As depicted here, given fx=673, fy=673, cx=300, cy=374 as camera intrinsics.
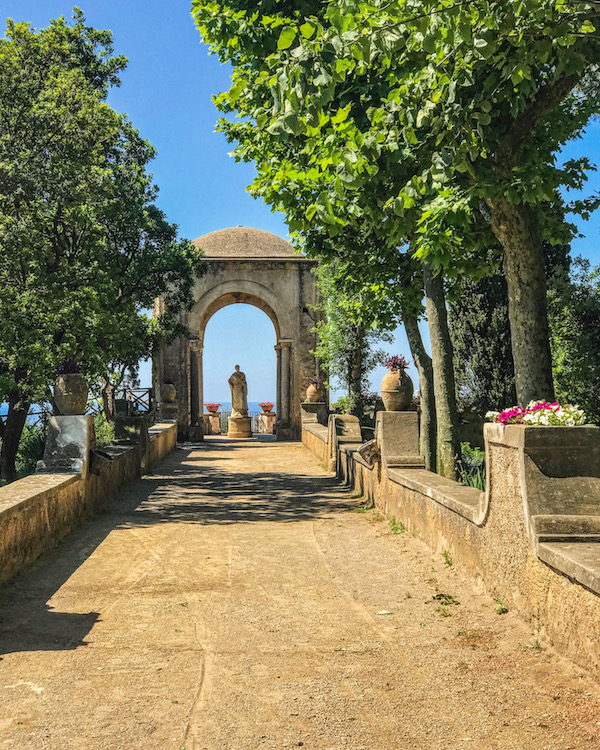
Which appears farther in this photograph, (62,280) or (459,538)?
(62,280)

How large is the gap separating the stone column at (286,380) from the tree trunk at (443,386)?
49.0 ft

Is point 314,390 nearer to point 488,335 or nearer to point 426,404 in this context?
point 488,335

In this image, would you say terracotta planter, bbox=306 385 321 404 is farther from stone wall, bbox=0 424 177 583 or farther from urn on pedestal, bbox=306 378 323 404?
stone wall, bbox=0 424 177 583


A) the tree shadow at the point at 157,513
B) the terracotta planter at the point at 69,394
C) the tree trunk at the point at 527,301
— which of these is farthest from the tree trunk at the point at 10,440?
the tree trunk at the point at 527,301

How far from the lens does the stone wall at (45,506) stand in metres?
5.47

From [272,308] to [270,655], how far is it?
21434 millimetres

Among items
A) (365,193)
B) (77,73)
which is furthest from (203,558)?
(77,73)

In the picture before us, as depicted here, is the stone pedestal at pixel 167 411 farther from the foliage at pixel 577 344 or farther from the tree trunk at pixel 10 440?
the foliage at pixel 577 344

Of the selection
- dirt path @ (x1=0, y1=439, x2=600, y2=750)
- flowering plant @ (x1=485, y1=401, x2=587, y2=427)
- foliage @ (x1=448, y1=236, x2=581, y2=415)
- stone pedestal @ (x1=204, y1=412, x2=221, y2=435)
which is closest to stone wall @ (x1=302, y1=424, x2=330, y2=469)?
foliage @ (x1=448, y1=236, x2=581, y2=415)

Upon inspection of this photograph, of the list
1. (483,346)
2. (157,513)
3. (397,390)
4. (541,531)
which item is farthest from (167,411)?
(541,531)

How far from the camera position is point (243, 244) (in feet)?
83.5

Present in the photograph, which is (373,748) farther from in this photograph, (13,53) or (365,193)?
(13,53)

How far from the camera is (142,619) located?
4.54m

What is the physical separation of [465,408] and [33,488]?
11994 millimetres
